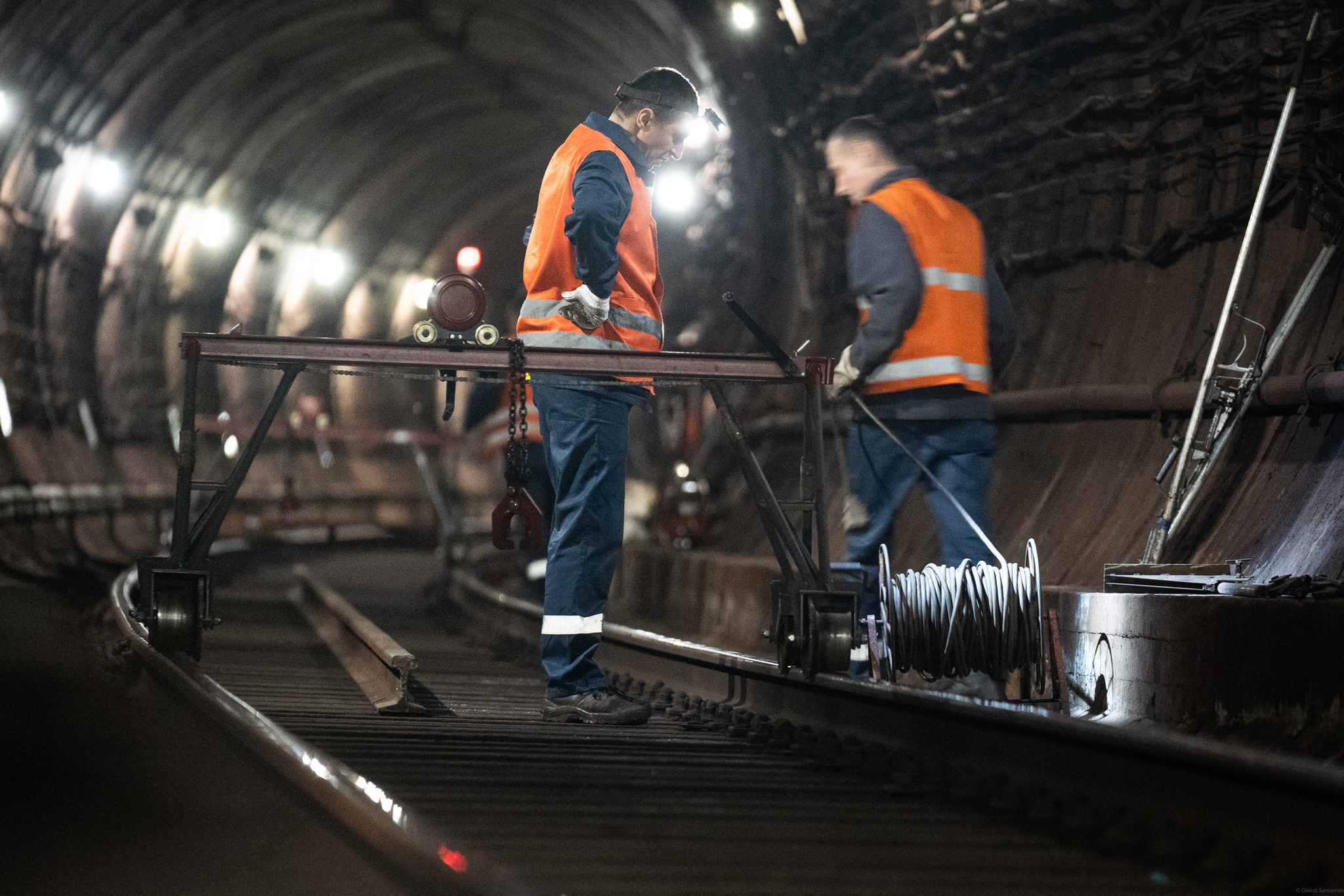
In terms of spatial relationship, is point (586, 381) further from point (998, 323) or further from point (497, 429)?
point (497, 429)

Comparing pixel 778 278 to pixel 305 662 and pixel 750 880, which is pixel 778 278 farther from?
pixel 750 880

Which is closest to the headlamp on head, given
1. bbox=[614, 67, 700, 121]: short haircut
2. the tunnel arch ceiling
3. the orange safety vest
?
bbox=[614, 67, 700, 121]: short haircut

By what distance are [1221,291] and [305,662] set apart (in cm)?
474

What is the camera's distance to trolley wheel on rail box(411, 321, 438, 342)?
504cm

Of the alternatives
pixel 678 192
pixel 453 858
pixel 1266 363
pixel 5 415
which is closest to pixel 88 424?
pixel 5 415

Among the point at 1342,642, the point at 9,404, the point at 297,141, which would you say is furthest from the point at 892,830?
the point at 297,141

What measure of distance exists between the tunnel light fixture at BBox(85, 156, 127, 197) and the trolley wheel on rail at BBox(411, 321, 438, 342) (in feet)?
45.7

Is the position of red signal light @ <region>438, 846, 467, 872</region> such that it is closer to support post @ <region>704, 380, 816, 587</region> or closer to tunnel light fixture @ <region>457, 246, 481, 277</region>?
support post @ <region>704, 380, 816, 587</region>

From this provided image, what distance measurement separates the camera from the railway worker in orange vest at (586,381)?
5020 millimetres

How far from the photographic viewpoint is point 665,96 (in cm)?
536

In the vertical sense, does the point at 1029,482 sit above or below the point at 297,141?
below

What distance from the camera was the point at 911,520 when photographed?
929cm

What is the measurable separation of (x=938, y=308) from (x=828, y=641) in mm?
1389

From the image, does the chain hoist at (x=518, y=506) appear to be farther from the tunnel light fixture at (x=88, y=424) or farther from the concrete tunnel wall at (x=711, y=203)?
the tunnel light fixture at (x=88, y=424)
